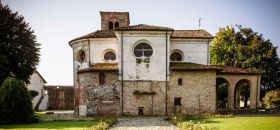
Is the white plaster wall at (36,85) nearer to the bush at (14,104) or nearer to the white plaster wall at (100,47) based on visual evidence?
the white plaster wall at (100,47)

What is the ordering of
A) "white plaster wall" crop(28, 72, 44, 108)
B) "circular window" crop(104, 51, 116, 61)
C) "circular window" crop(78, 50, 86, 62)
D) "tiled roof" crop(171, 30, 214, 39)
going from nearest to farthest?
"tiled roof" crop(171, 30, 214, 39), "circular window" crop(104, 51, 116, 61), "circular window" crop(78, 50, 86, 62), "white plaster wall" crop(28, 72, 44, 108)

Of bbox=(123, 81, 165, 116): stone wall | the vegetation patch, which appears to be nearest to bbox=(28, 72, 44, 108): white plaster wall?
bbox=(123, 81, 165, 116): stone wall

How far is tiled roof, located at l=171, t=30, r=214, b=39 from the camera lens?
33781 mm

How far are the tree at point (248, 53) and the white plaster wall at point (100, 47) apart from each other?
20.4 meters

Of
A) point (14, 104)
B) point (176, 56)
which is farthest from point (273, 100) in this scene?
point (14, 104)

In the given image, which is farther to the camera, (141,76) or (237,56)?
(237,56)

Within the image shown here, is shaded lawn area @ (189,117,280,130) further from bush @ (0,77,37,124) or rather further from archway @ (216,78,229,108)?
archway @ (216,78,229,108)

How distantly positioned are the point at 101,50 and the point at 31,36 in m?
7.56

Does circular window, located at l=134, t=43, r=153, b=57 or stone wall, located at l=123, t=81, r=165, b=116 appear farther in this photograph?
circular window, located at l=134, t=43, r=153, b=57

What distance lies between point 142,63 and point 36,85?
99.7 feet

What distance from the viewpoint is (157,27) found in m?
31.6

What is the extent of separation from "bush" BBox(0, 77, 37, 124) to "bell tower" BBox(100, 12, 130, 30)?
50.8ft

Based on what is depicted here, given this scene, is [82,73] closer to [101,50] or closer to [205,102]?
[101,50]

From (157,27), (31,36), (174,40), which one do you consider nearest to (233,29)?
(174,40)
